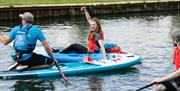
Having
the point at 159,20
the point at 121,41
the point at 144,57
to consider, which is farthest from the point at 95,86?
the point at 159,20

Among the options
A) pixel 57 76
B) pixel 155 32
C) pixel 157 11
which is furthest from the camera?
pixel 157 11

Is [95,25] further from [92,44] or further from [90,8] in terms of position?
[90,8]

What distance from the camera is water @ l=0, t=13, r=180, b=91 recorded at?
48.2 ft

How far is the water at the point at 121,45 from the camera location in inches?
578

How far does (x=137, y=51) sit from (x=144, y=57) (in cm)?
178

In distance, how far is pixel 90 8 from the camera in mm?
40469

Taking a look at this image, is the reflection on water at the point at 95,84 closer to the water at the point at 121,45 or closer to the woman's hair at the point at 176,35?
the water at the point at 121,45

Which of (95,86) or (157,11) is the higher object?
(95,86)

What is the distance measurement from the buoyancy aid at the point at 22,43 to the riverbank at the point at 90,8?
21874mm

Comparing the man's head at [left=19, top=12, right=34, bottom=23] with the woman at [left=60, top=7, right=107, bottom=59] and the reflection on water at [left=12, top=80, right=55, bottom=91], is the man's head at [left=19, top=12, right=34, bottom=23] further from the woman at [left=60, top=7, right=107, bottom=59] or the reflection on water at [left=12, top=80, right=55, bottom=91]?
the woman at [left=60, top=7, right=107, bottom=59]

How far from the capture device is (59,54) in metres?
17.8

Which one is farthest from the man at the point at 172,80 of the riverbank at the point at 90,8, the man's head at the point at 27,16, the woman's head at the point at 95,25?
the riverbank at the point at 90,8

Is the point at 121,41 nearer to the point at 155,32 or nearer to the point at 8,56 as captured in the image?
the point at 155,32

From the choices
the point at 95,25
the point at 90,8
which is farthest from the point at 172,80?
the point at 90,8
